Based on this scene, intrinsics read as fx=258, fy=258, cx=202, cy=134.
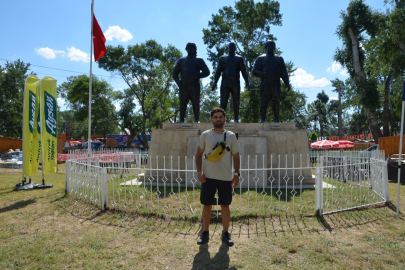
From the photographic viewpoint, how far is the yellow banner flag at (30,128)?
21.8 ft

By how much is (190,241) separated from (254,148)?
3694mm

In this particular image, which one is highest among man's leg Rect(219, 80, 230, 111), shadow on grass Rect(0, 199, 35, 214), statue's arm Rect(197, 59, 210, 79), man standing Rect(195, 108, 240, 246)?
statue's arm Rect(197, 59, 210, 79)

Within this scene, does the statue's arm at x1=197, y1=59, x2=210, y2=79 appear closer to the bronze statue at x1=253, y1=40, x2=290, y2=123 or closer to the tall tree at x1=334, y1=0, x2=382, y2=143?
the bronze statue at x1=253, y1=40, x2=290, y2=123

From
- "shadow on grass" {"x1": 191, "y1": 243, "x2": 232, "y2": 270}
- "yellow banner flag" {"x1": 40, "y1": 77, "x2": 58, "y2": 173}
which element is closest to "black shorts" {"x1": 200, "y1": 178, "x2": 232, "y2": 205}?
"shadow on grass" {"x1": 191, "y1": 243, "x2": 232, "y2": 270}

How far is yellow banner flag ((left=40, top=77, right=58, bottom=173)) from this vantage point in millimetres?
6824

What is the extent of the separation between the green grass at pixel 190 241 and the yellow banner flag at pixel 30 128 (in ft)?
6.99

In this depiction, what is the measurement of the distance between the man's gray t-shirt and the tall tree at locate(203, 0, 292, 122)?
17.1 metres

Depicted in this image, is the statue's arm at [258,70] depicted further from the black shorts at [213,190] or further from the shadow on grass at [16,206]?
the shadow on grass at [16,206]

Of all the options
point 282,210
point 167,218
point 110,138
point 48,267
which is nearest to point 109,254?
point 48,267

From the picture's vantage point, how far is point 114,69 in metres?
21.9


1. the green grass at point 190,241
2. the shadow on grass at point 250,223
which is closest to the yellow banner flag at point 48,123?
the green grass at point 190,241

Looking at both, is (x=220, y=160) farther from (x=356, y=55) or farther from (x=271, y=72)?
(x=356, y=55)

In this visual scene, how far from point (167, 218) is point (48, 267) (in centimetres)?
184

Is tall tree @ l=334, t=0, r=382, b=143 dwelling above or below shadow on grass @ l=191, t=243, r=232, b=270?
above
